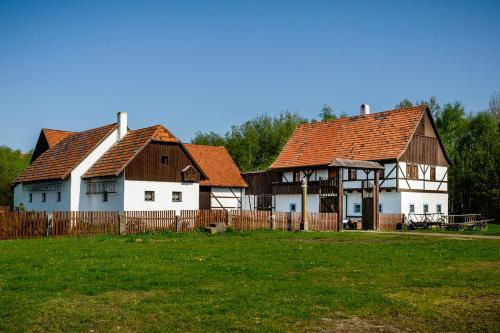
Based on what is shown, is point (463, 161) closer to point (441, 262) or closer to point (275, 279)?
point (441, 262)

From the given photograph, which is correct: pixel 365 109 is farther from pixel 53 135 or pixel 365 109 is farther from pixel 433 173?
pixel 53 135

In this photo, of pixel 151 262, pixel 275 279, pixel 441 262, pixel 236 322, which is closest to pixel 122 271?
pixel 151 262

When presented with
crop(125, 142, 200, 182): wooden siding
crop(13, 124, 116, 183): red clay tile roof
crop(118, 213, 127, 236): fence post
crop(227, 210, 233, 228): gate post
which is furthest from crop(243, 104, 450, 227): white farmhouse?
crop(118, 213, 127, 236): fence post

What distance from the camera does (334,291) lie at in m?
11.6

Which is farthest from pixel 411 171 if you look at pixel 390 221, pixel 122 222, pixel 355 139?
pixel 122 222

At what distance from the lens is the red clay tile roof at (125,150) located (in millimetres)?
39125

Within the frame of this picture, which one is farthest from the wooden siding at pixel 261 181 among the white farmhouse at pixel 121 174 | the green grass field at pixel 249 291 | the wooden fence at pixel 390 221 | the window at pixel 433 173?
the green grass field at pixel 249 291

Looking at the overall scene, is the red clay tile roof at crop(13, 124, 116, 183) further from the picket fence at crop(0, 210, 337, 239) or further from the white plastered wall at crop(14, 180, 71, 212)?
the picket fence at crop(0, 210, 337, 239)

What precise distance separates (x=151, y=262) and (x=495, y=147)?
A: 1902 inches

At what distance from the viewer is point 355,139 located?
50.6m

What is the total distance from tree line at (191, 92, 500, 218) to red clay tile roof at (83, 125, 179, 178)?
31213 mm

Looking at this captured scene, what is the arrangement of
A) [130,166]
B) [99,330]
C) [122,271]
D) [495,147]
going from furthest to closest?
[495,147] → [130,166] → [122,271] → [99,330]

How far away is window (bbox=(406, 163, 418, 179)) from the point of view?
1812 inches

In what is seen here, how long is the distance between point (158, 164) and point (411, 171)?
2034cm
